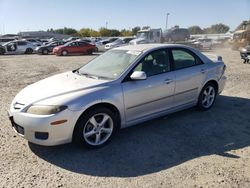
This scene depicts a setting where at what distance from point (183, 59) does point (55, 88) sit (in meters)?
2.53

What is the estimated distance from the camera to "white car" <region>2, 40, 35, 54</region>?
28.1 m

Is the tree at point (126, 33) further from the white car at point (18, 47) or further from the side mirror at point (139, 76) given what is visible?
the side mirror at point (139, 76)

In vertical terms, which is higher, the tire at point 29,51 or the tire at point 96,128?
the tire at point 96,128

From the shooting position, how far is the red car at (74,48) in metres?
24.9

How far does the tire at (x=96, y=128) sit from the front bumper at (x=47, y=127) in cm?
12

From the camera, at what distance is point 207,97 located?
5754mm

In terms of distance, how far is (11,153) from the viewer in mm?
3963

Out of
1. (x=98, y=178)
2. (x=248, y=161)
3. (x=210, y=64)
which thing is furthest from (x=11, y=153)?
(x=210, y=64)

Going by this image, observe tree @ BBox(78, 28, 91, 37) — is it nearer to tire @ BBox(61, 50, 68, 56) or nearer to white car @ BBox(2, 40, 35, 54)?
white car @ BBox(2, 40, 35, 54)

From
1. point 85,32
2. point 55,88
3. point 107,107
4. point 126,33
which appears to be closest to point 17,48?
point 55,88

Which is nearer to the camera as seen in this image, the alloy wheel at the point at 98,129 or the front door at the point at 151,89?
the alloy wheel at the point at 98,129

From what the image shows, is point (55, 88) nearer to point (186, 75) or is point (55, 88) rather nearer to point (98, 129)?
point (98, 129)

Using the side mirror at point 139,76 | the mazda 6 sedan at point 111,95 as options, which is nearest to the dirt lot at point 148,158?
the mazda 6 sedan at point 111,95

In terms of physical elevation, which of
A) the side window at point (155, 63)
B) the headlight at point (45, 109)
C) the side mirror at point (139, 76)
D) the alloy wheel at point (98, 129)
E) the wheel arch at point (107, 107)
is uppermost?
the side window at point (155, 63)
